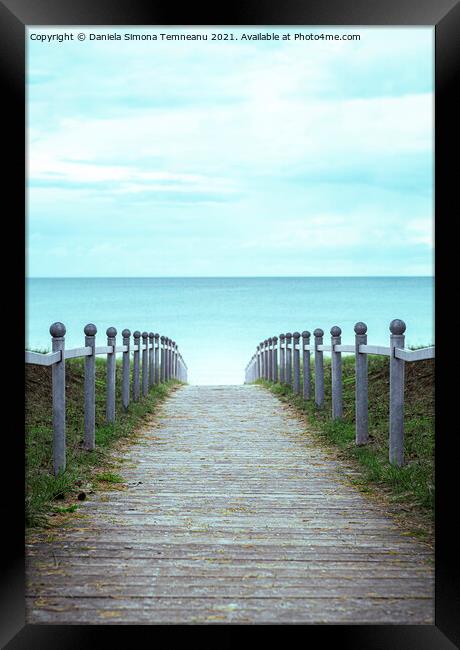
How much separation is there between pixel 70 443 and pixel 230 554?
389 centimetres

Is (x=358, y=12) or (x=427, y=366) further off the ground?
(x=358, y=12)

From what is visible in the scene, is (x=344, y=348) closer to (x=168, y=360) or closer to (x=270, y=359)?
(x=270, y=359)

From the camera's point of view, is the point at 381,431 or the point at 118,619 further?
the point at 381,431

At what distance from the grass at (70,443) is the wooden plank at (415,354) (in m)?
2.74

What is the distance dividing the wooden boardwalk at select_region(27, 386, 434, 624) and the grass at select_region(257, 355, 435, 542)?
0.72ft

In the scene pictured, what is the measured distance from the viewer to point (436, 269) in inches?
149

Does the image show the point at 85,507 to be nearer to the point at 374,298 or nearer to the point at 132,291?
the point at 374,298

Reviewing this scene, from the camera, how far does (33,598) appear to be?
3.97 metres

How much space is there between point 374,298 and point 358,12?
148077mm

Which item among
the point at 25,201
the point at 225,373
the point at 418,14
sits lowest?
the point at 225,373

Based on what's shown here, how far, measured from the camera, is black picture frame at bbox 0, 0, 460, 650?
11.8 ft

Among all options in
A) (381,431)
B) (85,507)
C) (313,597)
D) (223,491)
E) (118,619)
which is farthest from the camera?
(381,431)

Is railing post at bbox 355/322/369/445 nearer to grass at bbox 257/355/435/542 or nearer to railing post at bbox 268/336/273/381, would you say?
grass at bbox 257/355/435/542
